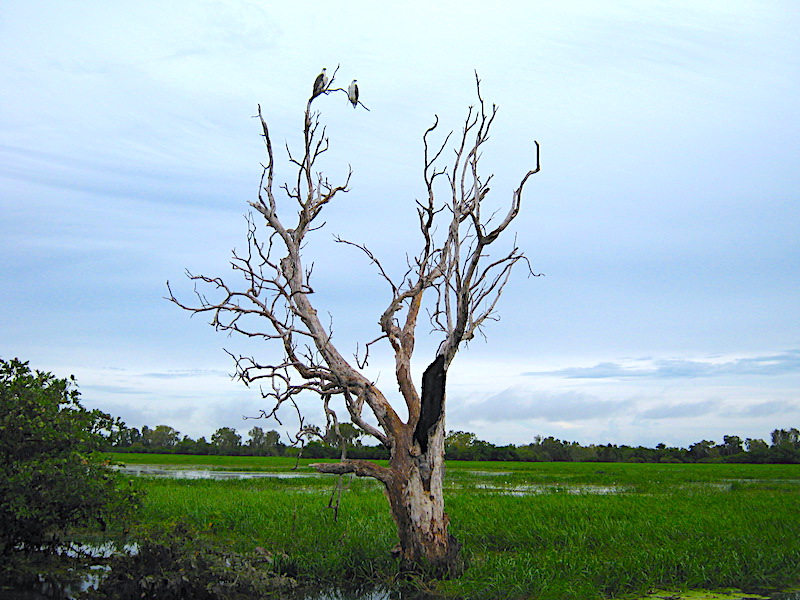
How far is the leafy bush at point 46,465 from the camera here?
9953 mm

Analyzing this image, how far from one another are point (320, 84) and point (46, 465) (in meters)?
7.31

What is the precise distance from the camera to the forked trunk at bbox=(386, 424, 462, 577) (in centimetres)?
1009

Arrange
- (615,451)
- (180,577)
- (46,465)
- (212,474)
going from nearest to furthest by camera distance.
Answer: (180,577) < (46,465) < (212,474) < (615,451)

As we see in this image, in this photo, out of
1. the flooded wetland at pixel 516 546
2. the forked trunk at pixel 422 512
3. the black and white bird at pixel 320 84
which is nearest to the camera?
the flooded wetland at pixel 516 546

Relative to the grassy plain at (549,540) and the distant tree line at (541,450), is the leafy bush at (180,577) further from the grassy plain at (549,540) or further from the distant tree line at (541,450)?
the distant tree line at (541,450)

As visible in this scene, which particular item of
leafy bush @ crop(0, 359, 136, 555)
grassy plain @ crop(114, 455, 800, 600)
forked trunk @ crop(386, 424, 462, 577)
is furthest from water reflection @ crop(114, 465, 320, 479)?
forked trunk @ crop(386, 424, 462, 577)

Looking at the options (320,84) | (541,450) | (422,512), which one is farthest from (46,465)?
(541,450)

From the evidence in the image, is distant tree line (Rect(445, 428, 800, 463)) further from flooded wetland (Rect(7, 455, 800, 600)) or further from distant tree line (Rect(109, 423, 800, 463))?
flooded wetland (Rect(7, 455, 800, 600))

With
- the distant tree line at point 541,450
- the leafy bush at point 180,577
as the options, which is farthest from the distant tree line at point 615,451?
the leafy bush at point 180,577

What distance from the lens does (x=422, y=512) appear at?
10133 mm

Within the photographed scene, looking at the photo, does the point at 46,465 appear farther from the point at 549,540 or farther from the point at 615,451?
the point at 615,451

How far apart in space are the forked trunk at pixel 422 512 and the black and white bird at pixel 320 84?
598 cm

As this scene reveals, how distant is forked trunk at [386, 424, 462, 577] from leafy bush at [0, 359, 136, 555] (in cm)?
443

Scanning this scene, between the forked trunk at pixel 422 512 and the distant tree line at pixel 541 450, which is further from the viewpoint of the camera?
the distant tree line at pixel 541 450
